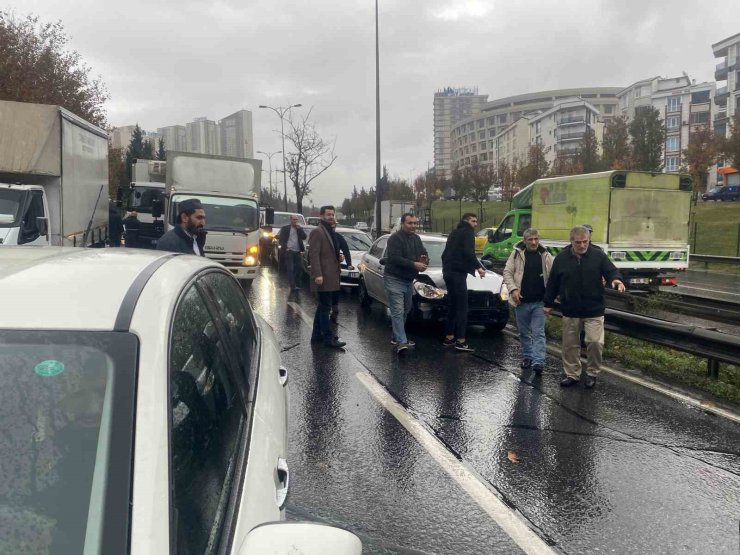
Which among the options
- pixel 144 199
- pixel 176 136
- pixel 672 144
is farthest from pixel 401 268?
pixel 672 144

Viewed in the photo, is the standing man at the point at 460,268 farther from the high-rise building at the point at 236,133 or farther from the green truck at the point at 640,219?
the high-rise building at the point at 236,133

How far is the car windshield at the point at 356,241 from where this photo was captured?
54.9 feet

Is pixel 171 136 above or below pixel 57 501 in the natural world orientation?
above

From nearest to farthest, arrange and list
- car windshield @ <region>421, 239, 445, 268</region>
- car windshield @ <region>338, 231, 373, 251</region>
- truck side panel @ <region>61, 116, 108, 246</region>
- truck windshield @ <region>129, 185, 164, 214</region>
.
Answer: truck side panel @ <region>61, 116, 108, 246</region>
car windshield @ <region>421, 239, 445, 268</region>
car windshield @ <region>338, 231, 373, 251</region>
truck windshield @ <region>129, 185, 164, 214</region>

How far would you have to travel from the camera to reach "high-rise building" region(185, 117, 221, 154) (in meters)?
82.5

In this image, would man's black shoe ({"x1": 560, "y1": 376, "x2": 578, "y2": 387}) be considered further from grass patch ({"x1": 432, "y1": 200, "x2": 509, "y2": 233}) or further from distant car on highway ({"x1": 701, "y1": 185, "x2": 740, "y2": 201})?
distant car on highway ({"x1": 701, "y1": 185, "x2": 740, "y2": 201})

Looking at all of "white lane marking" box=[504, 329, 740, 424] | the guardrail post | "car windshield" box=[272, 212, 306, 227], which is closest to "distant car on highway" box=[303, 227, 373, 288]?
"white lane marking" box=[504, 329, 740, 424]

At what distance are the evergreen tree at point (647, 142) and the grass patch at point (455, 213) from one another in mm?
14680

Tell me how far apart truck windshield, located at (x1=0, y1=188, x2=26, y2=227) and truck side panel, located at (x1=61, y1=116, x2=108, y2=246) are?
0.98 m

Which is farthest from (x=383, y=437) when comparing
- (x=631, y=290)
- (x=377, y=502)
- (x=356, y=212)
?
(x=356, y=212)

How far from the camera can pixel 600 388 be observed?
726cm

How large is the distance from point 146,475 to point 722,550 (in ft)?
11.4

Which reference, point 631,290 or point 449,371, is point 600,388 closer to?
point 449,371

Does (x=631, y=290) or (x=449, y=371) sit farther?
(x=631, y=290)
